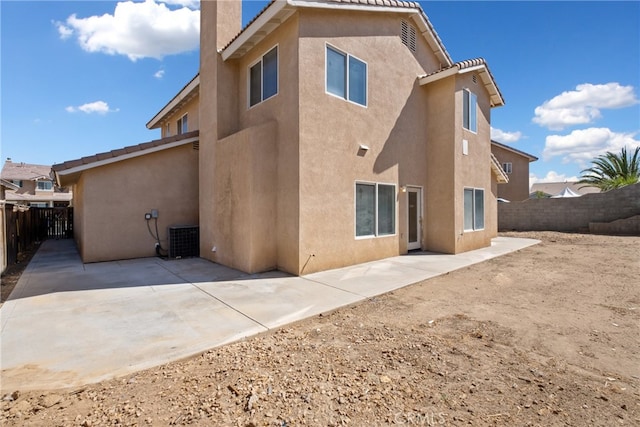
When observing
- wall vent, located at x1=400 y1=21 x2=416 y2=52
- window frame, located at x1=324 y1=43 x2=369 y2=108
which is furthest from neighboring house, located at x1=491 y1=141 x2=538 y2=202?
window frame, located at x1=324 y1=43 x2=369 y2=108

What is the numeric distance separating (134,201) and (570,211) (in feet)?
74.9

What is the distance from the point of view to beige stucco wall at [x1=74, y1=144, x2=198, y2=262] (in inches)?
366

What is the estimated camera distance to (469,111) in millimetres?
11664

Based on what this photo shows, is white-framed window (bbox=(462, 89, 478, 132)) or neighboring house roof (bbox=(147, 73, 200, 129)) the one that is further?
neighboring house roof (bbox=(147, 73, 200, 129))

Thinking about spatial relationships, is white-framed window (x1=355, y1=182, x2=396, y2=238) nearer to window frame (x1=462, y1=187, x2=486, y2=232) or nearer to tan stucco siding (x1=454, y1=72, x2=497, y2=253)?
tan stucco siding (x1=454, y1=72, x2=497, y2=253)

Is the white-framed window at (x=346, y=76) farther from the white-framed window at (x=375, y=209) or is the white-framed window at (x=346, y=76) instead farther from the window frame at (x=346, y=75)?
the white-framed window at (x=375, y=209)

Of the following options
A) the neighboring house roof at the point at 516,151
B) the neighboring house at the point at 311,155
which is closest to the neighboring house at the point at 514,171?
the neighboring house roof at the point at 516,151

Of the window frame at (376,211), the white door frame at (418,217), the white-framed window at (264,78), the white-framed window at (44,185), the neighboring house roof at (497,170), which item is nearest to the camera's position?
the white-framed window at (264,78)

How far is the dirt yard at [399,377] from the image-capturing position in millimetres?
2537

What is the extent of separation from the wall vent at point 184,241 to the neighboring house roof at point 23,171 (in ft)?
121

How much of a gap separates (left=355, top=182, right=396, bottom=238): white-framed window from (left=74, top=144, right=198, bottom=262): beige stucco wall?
621 cm

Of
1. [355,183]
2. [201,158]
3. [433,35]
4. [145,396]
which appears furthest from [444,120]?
[145,396]

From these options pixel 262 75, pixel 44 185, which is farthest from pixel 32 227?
pixel 44 185

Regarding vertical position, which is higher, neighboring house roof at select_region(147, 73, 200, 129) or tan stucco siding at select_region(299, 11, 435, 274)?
neighboring house roof at select_region(147, 73, 200, 129)
